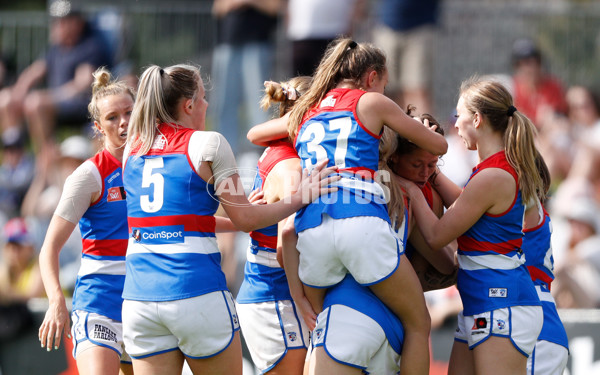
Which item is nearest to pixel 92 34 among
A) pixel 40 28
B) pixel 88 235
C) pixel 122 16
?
pixel 122 16

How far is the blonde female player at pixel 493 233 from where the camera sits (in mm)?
3367

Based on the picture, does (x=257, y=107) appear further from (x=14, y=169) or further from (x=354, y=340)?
(x=354, y=340)

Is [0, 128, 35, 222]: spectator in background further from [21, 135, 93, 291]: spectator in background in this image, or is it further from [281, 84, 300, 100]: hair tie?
[281, 84, 300, 100]: hair tie

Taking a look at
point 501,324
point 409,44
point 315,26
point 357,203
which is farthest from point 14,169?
point 501,324

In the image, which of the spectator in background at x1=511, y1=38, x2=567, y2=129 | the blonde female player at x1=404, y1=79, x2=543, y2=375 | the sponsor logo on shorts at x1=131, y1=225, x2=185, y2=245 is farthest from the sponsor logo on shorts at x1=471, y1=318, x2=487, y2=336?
the spectator in background at x1=511, y1=38, x2=567, y2=129

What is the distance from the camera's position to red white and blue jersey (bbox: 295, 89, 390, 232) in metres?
3.24

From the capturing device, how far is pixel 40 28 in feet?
30.0

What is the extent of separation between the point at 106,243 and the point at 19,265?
4.60 m

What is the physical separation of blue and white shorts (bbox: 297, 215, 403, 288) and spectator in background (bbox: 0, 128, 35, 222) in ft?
21.8

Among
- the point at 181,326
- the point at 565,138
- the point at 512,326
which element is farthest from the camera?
the point at 565,138

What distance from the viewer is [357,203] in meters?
3.22

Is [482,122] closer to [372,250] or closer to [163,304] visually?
[372,250]

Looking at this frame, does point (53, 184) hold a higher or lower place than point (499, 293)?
lower

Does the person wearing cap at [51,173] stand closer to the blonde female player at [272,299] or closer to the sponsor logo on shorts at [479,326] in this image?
the blonde female player at [272,299]
